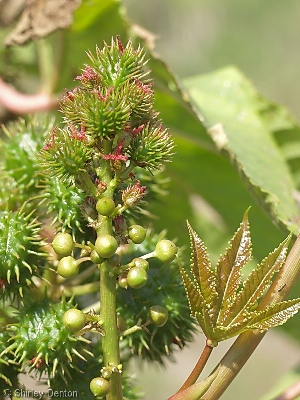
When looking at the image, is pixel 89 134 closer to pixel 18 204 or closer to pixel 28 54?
pixel 18 204

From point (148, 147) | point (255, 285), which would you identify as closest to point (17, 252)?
point (148, 147)

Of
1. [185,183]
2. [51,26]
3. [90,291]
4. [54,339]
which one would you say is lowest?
[54,339]

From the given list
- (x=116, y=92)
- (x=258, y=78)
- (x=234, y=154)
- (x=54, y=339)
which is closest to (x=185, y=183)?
(x=234, y=154)

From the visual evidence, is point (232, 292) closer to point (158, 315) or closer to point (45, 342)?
point (158, 315)

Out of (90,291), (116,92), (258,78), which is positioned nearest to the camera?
(116,92)

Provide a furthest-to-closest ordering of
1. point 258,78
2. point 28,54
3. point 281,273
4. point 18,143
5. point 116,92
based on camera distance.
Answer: point 258,78
point 28,54
point 18,143
point 281,273
point 116,92

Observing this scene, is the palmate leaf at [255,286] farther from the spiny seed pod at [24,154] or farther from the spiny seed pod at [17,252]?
the spiny seed pod at [24,154]

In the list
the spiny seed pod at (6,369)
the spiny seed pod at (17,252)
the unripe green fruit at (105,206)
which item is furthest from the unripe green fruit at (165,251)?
the spiny seed pod at (6,369)
